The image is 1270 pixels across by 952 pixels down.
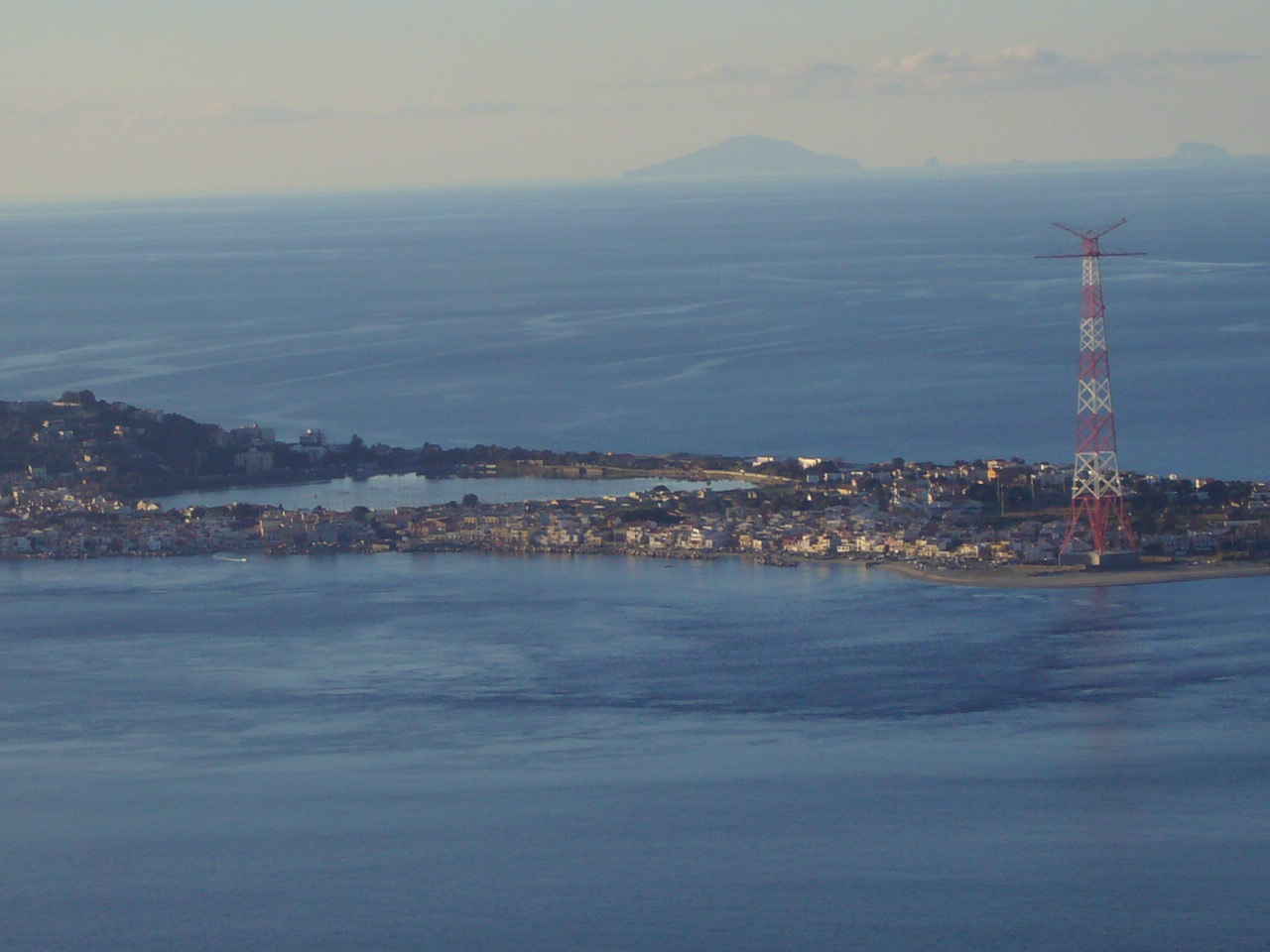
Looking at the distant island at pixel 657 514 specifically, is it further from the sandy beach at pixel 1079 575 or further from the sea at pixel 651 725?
the sea at pixel 651 725

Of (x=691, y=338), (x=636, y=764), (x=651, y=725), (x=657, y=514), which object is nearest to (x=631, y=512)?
(x=657, y=514)

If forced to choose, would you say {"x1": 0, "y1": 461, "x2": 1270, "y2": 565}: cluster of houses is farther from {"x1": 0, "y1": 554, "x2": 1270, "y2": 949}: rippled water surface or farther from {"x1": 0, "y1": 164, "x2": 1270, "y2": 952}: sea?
{"x1": 0, "y1": 554, "x2": 1270, "y2": 949}: rippled water surface

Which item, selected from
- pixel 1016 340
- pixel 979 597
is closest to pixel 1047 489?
pixel 979 597

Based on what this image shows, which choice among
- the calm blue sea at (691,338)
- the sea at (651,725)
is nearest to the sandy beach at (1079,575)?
the sea at (651,725)

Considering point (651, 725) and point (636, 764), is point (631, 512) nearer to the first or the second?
point (651, 725)

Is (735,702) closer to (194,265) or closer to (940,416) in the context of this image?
(940,416)

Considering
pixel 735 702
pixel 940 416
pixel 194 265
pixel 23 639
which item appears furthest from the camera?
pixel 194 265

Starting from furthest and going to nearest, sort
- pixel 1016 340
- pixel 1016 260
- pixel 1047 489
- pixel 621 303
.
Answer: pixel 1016 260
pixel 621 303
pixel 1016 340
pixel 1047 489
